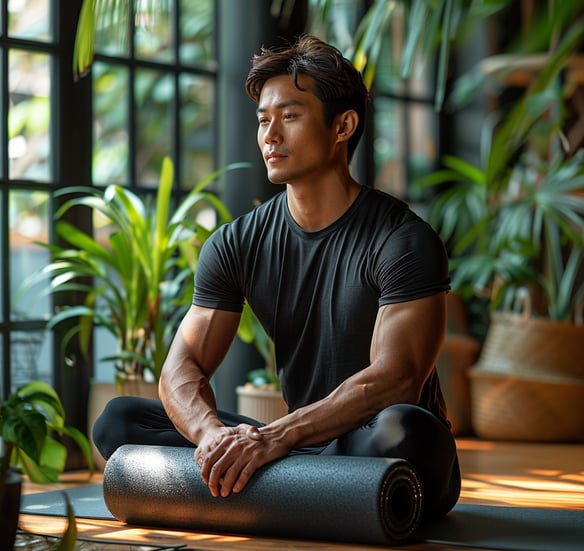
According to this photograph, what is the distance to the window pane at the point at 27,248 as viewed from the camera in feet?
12.9

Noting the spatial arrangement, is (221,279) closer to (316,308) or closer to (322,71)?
(316,308)

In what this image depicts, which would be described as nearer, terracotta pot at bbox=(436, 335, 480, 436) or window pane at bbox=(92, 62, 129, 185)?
window pane at bbox=(92, 62, 129, 185)

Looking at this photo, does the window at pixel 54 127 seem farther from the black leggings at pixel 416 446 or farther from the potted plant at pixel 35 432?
the black leggings at pixel 416 446

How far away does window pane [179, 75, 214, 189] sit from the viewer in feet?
15.2

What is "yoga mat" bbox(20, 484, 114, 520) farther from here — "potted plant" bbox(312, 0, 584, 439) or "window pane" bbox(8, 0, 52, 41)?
"potted plant" bbox(312, 0, 584, 439)

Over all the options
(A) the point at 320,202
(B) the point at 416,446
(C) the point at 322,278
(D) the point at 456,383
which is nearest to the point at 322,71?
(A) the point at 320,202

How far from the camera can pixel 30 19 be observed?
3.97 metres

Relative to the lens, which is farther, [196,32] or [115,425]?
[196,32]

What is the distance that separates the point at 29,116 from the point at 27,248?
0.43 m

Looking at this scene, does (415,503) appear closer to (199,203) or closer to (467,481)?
(467,481)

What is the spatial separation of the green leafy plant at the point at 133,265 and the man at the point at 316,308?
0.83 m

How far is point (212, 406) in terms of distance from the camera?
2.77 m

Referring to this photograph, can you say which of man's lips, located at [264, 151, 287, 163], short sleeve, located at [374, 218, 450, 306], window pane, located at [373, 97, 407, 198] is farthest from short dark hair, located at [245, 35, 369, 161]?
window pane, located at [373, 97, 407, 198]

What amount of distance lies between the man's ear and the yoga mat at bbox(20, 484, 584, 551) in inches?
36.4
